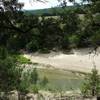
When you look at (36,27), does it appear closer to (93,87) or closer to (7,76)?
(7,76)

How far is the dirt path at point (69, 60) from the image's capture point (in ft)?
113

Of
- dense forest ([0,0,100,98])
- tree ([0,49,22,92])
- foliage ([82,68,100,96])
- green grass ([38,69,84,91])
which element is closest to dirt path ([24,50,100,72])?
green grass ([38,69,84,91])

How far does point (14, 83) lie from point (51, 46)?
8.30 metres

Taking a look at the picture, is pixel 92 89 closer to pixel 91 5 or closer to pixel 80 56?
pixel 91 5

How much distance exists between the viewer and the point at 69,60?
3697 centimetres

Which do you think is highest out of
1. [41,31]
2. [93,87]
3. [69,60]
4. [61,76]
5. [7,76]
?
[41,31]

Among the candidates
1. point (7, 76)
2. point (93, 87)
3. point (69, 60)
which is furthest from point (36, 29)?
point (69, 60)

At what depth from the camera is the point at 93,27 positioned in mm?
8984

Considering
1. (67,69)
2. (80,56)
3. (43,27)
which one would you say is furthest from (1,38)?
(80,56)

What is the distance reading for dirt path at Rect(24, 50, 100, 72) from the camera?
113ft

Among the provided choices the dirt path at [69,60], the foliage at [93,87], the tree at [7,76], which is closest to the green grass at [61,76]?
the dirt path at [69,60]

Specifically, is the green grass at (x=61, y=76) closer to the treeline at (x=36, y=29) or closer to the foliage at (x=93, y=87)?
the foliage at (x=93, y=87)

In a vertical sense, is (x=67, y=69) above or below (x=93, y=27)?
below

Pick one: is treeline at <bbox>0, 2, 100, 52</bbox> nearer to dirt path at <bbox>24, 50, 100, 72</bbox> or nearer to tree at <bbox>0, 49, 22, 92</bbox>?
tree at <bbox>0, 49, 22, 92</bbox>
